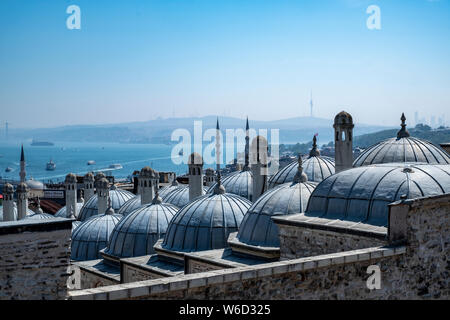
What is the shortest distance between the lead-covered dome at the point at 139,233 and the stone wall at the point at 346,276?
34.2 feet

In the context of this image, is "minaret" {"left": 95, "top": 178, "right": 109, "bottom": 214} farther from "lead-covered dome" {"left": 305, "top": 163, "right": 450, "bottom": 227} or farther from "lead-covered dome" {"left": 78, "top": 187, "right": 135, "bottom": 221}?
"lead-covered dome" {"left": 305, "top": 163, "right": 450, "bottom": 227}

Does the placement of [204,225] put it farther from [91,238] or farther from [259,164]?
[91,238]

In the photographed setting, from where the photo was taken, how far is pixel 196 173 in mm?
21906

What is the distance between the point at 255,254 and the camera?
14.0m

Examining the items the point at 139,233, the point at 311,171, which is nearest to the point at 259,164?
the point at 311,171

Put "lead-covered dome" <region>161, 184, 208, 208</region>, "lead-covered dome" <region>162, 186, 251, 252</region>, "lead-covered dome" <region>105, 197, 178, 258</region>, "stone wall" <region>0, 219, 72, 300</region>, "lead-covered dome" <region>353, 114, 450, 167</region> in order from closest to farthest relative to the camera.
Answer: "stone wall" <region>0, 219, 72, 300</region>, "lead-covered dome" <region>162, 186, 251, 252</region>, "lead-covered dome" <region>353, 114, 450, 167</region>, "lead-covered dome" <region>105, 197, 178, 258</region>, "lead-covered dome" <region>161, 184, 208, 208</region>

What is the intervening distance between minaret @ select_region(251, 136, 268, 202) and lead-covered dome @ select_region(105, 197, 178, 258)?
3.54 metres

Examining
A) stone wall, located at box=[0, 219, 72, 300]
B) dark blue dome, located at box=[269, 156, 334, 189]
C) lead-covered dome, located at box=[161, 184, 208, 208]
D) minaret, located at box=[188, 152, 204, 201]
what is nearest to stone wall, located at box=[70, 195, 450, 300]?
A: stone wall, located at box=[0, 219, 72, 300]

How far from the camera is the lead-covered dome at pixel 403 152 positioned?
59.2 ft

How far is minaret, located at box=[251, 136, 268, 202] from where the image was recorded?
1966cm
